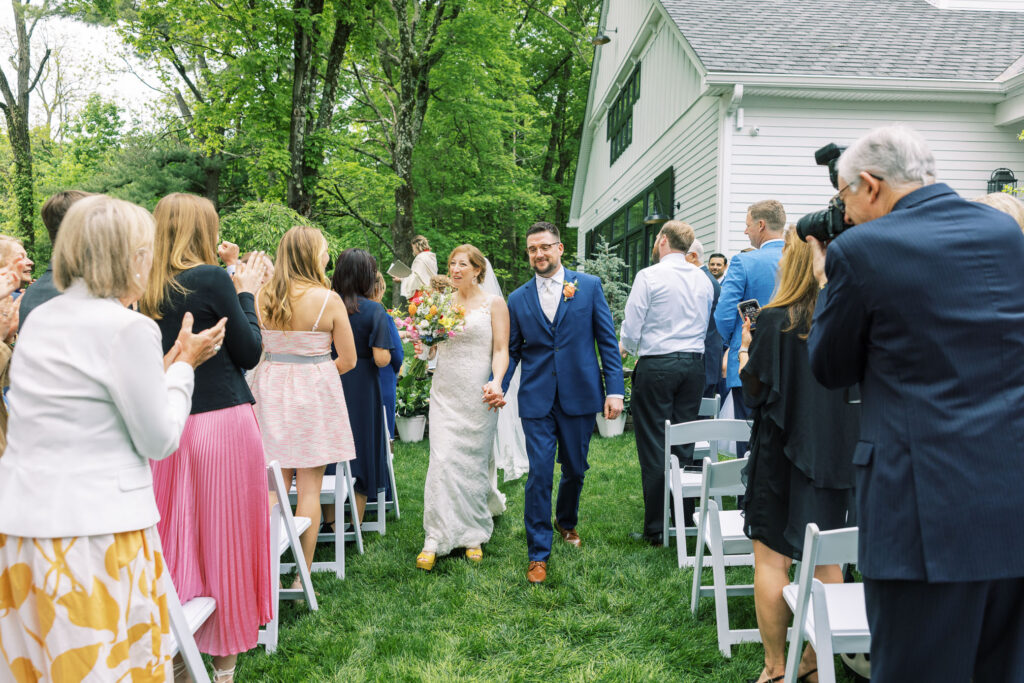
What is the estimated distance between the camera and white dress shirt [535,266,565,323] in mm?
4645

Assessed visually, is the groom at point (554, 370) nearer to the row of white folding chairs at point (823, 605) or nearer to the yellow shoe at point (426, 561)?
the yellow shoe at point (426, 561)

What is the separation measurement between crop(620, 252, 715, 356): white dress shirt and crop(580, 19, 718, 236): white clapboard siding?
211 inches

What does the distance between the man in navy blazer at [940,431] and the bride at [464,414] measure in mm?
3039

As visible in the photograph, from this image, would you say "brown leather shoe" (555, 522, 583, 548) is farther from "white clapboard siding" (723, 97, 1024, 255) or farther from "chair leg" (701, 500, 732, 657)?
"white clapboard siding" (723, 97, 1024, 255)

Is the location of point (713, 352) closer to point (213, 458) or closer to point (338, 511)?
point (338, 511)

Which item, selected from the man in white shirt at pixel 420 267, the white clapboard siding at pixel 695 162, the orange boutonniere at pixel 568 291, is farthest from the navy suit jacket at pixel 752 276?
the white clapboard siding at pixel 695 162

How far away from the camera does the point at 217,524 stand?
2.87 metres

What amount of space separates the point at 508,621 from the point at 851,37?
10.3m

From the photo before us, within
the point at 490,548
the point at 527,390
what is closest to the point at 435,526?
the point at 490,548

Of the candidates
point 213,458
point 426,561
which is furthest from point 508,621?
point 213,458

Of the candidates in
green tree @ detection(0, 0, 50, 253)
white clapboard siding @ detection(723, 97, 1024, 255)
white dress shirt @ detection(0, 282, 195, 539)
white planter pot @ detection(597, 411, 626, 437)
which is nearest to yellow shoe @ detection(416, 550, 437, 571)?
white dress shirt @ detection(0, 282, 195, 539)

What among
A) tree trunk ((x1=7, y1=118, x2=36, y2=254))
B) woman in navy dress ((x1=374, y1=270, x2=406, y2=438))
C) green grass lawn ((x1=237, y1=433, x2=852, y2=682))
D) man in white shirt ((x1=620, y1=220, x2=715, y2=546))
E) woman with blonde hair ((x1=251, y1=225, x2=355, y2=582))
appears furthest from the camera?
tree trunk ((x1=7, y1=118, x2=36, y2=254))

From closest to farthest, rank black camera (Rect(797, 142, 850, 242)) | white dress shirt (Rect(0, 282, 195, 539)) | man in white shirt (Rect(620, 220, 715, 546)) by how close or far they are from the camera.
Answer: white dress shirt (Rect(0, 282, 195, 539)) → black camera (Rect(797, 142, 850, 242)) → man in white shirt (Rect(620, 220, 715, 546))

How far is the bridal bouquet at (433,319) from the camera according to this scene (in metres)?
4.54
